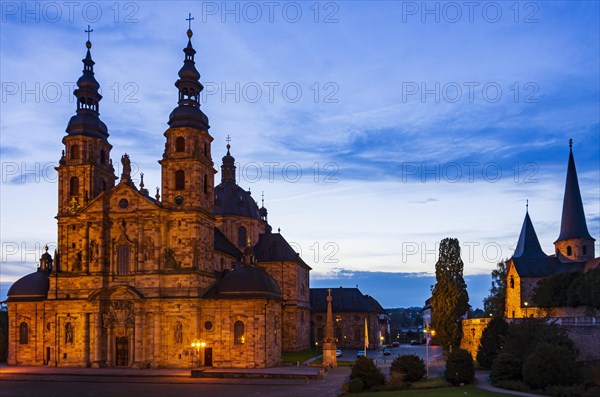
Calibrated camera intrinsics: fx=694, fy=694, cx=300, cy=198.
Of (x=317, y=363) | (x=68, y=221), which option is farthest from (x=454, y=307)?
(x=68, y=221)

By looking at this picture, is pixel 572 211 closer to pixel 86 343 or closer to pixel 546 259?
pixel 546 259

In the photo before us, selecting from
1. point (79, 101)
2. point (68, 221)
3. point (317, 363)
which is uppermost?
point (79, 101)

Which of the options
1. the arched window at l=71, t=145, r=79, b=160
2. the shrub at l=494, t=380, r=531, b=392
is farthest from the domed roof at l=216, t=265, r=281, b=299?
the shrub at l=494, t=380, r=531, b=392

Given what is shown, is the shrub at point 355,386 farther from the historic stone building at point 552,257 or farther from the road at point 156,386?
the historic stone building at point 552,257

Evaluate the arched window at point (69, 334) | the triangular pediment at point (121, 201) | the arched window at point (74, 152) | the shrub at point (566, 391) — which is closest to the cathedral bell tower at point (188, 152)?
the triangular pediment at point (121, 201)

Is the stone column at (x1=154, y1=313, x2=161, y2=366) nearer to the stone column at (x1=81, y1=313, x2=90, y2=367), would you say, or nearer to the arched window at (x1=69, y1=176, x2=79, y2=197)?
the stone column at (x1=81, y1=313, x2=90, y2=367)

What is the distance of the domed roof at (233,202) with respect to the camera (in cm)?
8869

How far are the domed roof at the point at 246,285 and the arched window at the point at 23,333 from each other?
20267 millimetres

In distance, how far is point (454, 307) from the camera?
72.1 meters

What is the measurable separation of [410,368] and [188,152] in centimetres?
2972

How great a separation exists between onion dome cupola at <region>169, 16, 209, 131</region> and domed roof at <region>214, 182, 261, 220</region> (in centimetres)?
2221

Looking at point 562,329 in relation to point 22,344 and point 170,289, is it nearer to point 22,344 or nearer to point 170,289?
point 170,289

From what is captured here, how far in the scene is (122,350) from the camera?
2534 inches

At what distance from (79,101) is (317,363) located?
3546cm
